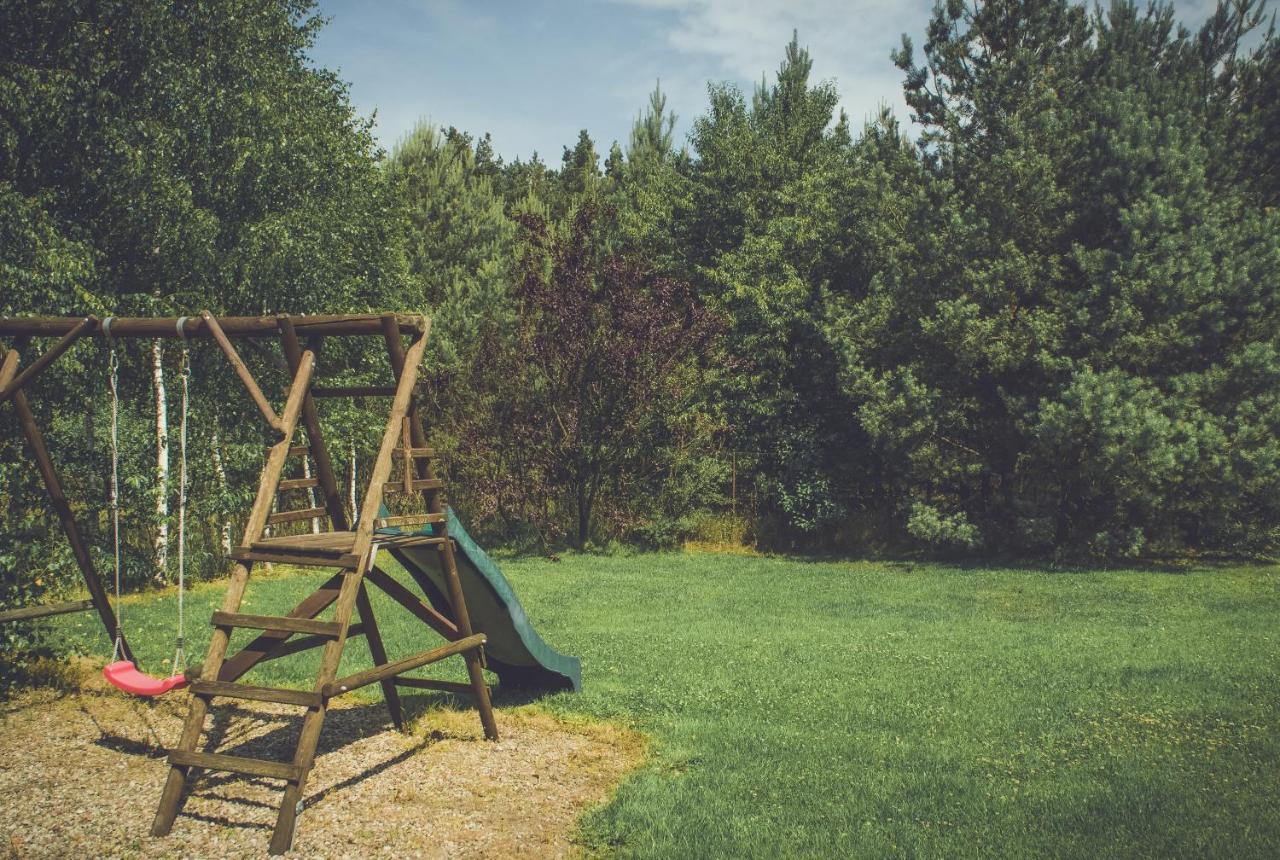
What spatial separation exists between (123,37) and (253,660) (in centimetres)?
1333

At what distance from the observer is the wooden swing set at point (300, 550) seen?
206 inches

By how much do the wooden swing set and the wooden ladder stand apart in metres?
0.01

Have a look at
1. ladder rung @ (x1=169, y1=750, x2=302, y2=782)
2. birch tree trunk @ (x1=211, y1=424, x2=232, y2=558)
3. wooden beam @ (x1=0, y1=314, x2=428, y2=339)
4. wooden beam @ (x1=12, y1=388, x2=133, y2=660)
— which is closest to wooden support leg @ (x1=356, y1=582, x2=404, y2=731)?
ladder rung @ (x1=169, y1=750, x2=302, y2=782)

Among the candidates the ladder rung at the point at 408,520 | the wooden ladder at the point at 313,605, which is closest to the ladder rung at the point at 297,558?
the wooden ladder at the point at 313,605

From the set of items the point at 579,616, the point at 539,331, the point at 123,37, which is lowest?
the point at 579,616

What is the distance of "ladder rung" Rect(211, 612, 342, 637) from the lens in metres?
5.34

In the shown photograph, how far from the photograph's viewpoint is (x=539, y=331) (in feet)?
73.6

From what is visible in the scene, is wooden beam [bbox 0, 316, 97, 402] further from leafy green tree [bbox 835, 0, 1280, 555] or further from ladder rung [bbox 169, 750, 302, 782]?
leafy green tree [bbox 835, 0, 1280, 555]

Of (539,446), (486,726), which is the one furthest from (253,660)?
(539,446)

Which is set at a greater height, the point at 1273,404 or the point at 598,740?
the point at 1273,404

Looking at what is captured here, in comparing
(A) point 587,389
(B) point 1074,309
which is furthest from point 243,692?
(B) point 1074,309

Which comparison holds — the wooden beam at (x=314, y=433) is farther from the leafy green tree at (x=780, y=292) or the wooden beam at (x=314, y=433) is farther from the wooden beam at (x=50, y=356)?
the leafy green tree at (x=780, y=292)

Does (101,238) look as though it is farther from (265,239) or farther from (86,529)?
(86,529)

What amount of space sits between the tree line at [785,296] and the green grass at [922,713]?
4.45m
